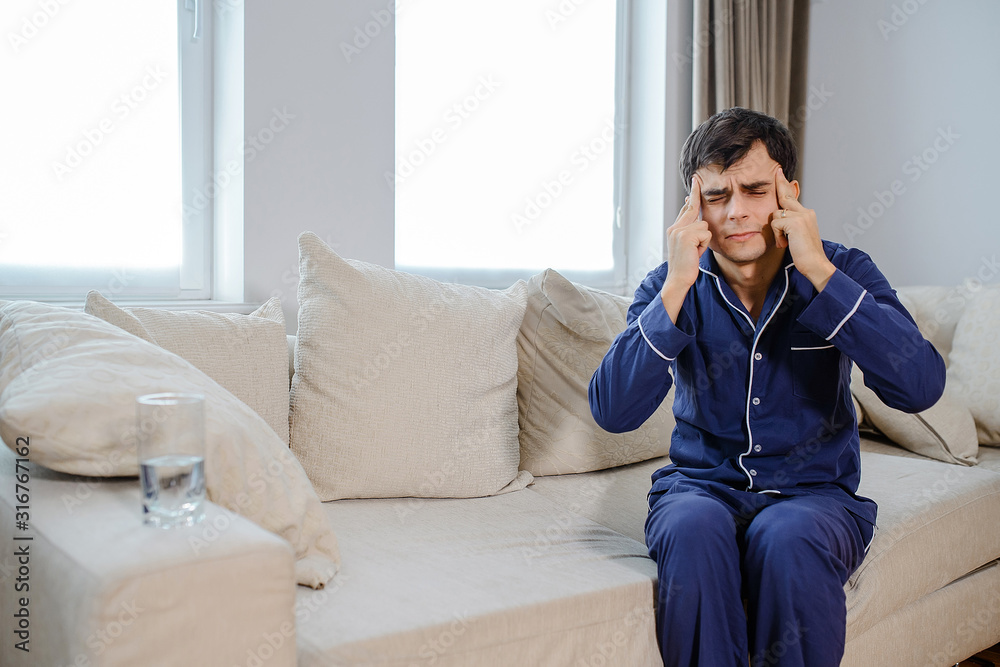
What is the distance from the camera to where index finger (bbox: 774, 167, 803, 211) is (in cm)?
145

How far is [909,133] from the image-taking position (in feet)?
10.4

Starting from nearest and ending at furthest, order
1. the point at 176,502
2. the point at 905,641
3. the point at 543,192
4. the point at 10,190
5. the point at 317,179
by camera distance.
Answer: the point at 176,502 < the point at 905,641 < the point at 10,190 < the point at 317,179 < the point at 543,192

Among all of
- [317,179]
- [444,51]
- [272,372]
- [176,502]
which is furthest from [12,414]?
[444,51]

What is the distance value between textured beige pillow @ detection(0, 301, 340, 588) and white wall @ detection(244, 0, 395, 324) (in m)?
0.81

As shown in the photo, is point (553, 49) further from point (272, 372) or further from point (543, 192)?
point (272, 372)

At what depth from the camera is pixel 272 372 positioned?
1630 mm

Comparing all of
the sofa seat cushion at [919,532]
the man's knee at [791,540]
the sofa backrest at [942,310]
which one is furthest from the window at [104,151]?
the sofa backrest at [942,310]

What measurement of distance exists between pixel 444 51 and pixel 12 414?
1974 millimetres

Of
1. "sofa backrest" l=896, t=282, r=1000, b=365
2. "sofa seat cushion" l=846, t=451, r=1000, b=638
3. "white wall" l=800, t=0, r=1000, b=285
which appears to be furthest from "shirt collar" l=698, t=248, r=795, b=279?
"white wall" l=800, t=0, r=1000, b=285

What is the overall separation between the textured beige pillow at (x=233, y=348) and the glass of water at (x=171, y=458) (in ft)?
1.84

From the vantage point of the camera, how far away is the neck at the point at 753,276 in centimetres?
153

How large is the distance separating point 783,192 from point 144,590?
1.22 m

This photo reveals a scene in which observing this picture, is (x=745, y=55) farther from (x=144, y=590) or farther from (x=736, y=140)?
(x=144, y=590)

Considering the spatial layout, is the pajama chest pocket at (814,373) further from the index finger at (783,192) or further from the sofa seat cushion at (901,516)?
the sofa seat cushion at (901,516)
